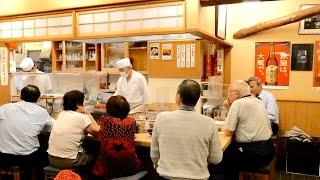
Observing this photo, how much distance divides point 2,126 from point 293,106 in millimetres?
4076

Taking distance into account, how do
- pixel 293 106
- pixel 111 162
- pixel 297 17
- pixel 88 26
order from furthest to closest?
pixel 293 106 → pixel 297 17 → pixel 88 26 → pixel 111 162

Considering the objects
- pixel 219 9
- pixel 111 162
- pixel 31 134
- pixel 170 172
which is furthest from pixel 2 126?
pixel 219 9

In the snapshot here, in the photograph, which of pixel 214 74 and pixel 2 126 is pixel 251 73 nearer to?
pixel 214 74

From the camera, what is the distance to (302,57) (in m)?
4.98

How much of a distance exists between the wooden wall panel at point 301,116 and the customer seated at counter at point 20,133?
3.64 meters

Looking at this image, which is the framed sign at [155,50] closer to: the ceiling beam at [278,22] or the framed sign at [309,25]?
the ceiling beam at [278,22]

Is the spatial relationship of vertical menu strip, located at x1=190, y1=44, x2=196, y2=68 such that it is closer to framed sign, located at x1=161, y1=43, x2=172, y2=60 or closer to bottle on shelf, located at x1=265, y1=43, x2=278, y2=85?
framed sign, located at x1=161, y1=43, x2=172, y2=60

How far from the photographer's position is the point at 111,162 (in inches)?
102

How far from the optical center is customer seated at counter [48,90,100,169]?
273cm

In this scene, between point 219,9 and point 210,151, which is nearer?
point 210,151

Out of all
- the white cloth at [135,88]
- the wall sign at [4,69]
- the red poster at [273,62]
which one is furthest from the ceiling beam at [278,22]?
the wall sign at [4,69]

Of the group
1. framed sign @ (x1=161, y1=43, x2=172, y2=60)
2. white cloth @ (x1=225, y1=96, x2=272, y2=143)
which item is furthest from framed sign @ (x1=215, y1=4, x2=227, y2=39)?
white cloth @ (x1=225, y1=96, x2=272, y2=143)

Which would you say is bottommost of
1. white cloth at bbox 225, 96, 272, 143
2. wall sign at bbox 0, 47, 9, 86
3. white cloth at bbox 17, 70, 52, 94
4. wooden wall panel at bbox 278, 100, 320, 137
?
wooden wall panel at bbox 278, 100, 320, 137

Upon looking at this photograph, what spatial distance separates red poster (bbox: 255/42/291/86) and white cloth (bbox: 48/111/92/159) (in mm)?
3376
